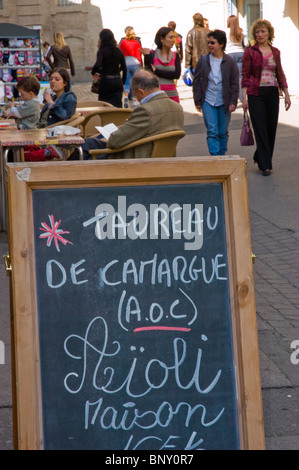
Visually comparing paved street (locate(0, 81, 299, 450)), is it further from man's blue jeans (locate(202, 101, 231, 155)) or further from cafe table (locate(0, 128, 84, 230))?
man's blue jeans (locate(202, 101, 231, 155))

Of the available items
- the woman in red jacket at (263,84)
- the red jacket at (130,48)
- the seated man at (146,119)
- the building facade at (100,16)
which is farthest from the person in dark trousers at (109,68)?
the building facade at (100,16)

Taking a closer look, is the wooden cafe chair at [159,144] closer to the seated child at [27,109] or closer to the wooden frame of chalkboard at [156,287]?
the seated child at [27,109]

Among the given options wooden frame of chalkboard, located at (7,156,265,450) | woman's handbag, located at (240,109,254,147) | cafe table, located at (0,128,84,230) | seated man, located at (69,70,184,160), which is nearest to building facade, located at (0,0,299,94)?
woman's handbag, located at (240,109,254,147)

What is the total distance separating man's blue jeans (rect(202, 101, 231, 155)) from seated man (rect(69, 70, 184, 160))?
2.89m

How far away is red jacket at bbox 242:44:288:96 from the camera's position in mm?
9656

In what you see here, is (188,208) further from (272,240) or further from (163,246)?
(272,240)

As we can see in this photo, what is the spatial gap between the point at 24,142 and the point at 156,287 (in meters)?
4.44

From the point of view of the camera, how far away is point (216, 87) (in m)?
9.80

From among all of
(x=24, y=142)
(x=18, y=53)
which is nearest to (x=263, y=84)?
(x=24, y=142)

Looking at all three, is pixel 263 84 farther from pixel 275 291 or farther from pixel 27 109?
pixel 275 291

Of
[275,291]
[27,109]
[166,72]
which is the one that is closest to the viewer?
[275,291]

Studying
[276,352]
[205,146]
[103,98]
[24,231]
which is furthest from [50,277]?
[103,98]

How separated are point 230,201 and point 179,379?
65cm

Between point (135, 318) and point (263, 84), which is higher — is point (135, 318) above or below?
below
